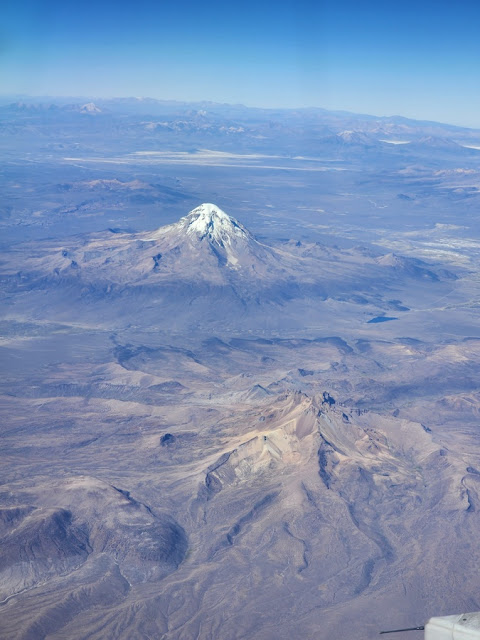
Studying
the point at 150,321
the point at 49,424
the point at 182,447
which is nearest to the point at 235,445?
the point at 182,447

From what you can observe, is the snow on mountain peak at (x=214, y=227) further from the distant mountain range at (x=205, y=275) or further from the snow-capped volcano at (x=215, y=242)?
the distant mountain range at (x=205, y=275)

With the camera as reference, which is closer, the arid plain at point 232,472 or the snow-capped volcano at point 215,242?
the arid plain at point 232,472

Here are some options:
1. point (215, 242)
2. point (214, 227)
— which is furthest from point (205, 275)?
point (214, 227)

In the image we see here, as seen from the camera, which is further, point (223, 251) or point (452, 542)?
point (223, 251)

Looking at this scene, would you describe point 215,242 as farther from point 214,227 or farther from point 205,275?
point 205,275

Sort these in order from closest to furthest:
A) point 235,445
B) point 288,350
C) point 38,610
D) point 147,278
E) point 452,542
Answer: point 38,610 → point 452,542 → point 235,445 → point 288,350 → point 147,278

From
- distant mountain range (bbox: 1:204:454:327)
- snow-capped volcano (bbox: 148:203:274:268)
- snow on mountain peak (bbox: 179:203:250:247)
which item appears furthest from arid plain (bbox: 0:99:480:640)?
snow on mountain peak (bbox: 179:203:250:247)

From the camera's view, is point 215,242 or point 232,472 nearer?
point 232,472

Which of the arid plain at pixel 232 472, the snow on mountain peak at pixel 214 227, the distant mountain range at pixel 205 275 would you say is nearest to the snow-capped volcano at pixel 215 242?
the snow on mountain peak at pixel 214 227

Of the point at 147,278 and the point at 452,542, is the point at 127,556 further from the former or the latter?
the point at 147,278

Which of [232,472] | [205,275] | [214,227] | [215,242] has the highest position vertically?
[214,227]

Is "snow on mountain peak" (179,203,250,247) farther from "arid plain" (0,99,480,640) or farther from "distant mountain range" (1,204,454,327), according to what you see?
"arid plain" (0,99,480,640)
